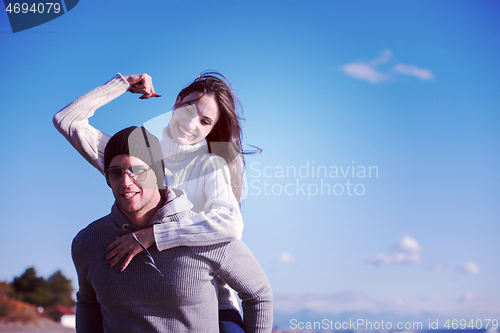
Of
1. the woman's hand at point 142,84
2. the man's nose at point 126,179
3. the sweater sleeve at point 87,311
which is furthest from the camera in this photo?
the woman's hand at point 142,84

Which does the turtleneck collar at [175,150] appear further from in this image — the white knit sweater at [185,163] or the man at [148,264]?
the man at [148,264]

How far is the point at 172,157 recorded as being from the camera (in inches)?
97.0

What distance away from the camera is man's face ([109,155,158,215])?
66.1 inches

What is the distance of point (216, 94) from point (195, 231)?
1.11 meters

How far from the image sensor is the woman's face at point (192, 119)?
248cm

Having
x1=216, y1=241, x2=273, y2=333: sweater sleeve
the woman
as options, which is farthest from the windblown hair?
x1=216, y1=241, x2=273, y2=333: sweater sleeve

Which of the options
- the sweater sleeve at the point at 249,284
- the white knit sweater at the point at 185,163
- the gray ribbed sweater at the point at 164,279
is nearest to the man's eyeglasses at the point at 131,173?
the gray ribbed sweater at the point at 164,279

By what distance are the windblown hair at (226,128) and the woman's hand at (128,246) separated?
936mm

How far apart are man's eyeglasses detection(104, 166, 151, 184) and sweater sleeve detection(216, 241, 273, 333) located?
1.59 ft

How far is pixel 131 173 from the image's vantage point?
1.69m

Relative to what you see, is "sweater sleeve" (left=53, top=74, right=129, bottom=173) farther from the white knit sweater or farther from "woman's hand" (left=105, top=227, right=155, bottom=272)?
"woman's hand" (left=105, top=227, right=155, bottom=272)

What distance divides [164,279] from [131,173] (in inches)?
18.4

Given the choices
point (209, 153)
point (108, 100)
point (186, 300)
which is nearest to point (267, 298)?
point (186, 300)

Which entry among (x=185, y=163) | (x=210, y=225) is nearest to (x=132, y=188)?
(x=210, y=225)
